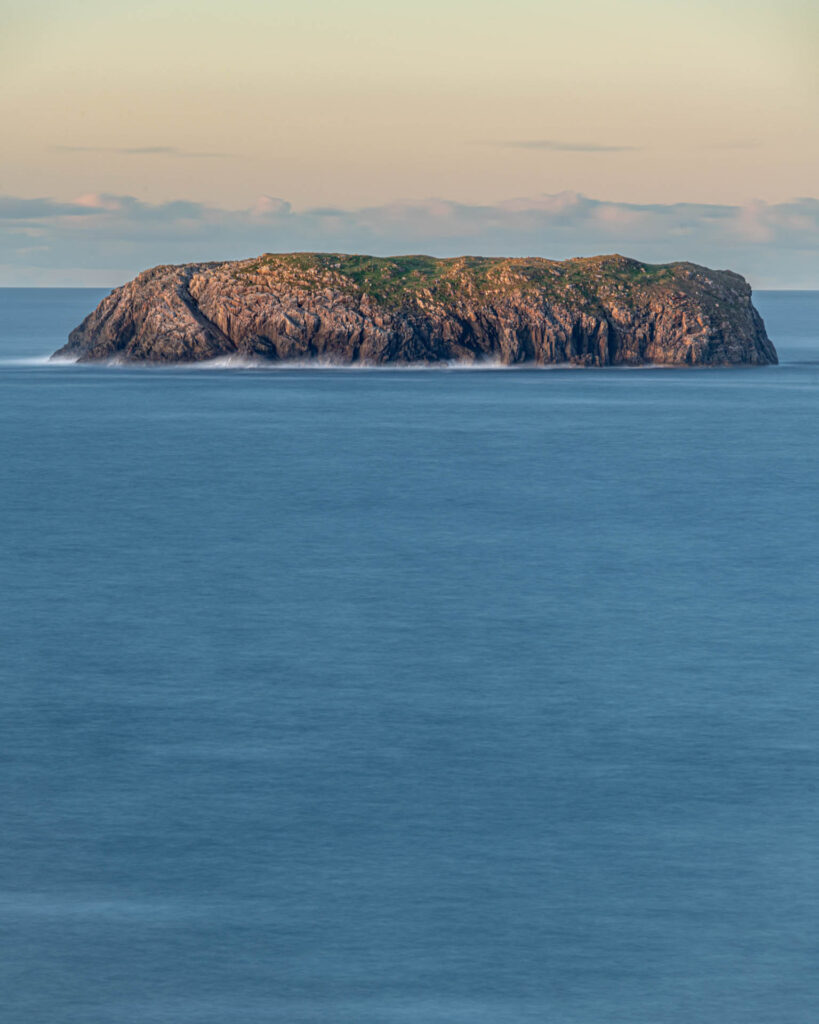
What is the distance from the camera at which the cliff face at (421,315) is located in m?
156

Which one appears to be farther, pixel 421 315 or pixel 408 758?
pixel 421 315

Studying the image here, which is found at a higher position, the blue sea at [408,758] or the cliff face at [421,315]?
the cliff face at [421,315]

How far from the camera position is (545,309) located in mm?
155875

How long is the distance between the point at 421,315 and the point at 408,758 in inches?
5130

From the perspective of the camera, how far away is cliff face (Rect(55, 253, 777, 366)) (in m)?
156

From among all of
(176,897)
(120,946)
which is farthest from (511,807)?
(120,946)

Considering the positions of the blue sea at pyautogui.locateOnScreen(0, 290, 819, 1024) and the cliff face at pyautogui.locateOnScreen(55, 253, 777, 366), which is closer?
the blue sea at pyautogui.locateOnScreen(0, 290, 819, 1024)

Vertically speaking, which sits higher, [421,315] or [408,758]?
[421,315]

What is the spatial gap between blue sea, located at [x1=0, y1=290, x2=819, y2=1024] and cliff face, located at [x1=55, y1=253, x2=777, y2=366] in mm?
83623

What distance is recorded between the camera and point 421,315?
15638 centimetres

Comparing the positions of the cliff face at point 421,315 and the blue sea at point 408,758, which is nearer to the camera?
the blue sea at point 408,758

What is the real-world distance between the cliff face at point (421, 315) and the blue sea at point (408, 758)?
83.6m

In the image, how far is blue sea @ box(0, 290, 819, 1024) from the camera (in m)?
19.0

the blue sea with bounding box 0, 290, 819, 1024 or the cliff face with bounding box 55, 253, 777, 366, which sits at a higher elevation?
the cliff face with bounding box 55, 253, 777, 366
